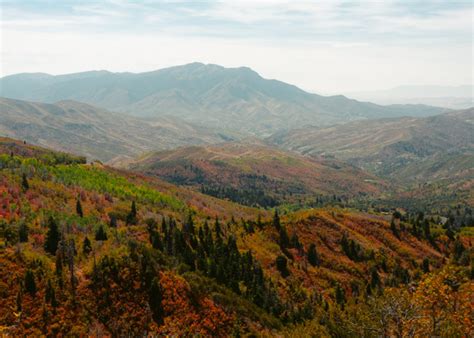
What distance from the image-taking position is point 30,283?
70.8 m

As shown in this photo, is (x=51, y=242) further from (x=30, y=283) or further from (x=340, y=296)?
(x=340, y=296)

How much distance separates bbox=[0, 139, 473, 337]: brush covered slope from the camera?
70.9m

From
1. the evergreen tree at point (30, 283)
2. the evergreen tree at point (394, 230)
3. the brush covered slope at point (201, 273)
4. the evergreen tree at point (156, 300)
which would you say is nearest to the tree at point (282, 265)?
the brush covered slope at point (201, 273)

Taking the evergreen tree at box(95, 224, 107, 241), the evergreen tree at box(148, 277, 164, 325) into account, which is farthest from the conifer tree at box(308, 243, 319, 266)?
the evergreen tree at box(148, 277, 164, 325)

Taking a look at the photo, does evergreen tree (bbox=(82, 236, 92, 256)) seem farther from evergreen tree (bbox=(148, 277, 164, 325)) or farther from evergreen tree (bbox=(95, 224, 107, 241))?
evergreen tree (bbox=(148, 277, 164, 325))

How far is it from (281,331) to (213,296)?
18.4 meters

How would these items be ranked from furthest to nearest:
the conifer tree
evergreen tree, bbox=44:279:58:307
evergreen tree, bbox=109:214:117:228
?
the conifer tree
evergreen tree, bbox=109:214:117:228
evergreen tree, bbox=44:279:58:307

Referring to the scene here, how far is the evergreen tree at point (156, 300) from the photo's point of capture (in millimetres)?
79062

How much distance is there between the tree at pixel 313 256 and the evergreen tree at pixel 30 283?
102145mm

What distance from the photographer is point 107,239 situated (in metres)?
102

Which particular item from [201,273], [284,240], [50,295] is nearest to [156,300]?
[50,295]

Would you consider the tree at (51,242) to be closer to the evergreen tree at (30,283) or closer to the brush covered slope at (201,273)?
the brush covered slope at (201,273)

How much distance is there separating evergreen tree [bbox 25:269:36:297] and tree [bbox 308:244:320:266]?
10215 cm

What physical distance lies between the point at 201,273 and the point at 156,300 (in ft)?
83.0
